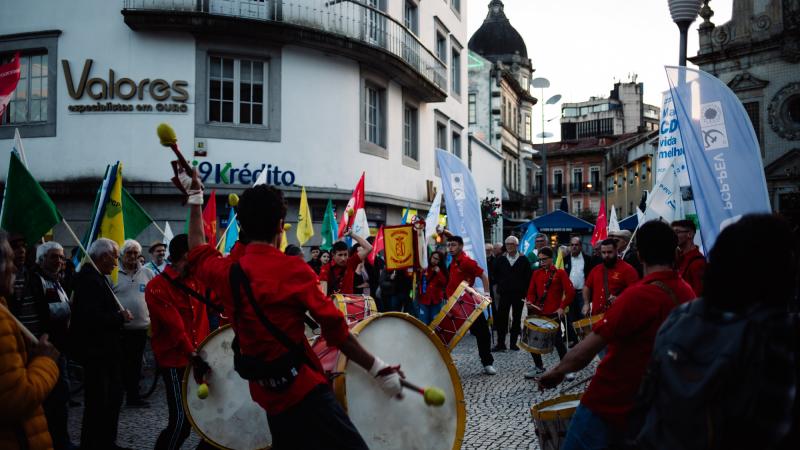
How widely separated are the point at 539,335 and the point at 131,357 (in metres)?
5.02

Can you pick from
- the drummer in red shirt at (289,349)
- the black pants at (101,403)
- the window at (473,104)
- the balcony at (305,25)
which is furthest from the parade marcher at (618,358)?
the window at (473,104)

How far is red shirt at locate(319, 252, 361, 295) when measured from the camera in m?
11.7

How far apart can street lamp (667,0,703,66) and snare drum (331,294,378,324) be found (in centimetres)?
530

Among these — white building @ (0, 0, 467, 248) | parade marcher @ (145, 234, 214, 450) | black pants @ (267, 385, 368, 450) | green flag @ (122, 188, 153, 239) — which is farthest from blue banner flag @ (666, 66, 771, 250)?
white building @ (0, 0, 467, 248)

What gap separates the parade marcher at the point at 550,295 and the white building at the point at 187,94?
27.6 feet

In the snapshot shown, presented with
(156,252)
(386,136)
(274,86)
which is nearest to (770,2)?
(386,136)

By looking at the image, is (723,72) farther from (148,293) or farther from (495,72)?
(148,293)

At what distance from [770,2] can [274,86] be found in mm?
31785

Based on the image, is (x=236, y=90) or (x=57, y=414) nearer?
(x=57, y=414)

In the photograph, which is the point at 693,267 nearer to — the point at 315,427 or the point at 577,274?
the point at 315,427

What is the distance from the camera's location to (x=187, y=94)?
16906 millimetres

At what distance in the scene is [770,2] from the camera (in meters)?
38.5

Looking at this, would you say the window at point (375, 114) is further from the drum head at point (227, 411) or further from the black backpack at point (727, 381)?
the black backpack at point (727, 381)

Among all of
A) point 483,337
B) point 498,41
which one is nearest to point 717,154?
point 483,337
